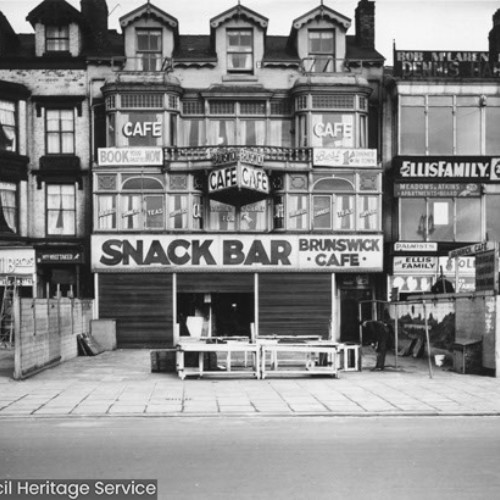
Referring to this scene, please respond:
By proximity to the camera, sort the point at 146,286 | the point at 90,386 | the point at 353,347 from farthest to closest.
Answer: the point at 146,286
the point at 353,347
the point at 90,386

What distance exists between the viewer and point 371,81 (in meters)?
32.5

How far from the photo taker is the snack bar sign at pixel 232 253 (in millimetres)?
30406

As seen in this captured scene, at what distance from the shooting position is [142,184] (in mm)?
30688

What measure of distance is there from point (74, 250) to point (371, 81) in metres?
14.5

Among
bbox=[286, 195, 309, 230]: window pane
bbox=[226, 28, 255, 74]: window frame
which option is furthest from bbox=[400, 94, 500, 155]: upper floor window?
bbox=[226, 28, 255, 74]: window frame

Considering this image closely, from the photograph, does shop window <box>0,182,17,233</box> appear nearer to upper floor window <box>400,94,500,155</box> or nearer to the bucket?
upper floor window <box>400,94,500,155</box>

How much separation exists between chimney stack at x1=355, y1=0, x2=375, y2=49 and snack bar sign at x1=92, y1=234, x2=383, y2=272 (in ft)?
30.4

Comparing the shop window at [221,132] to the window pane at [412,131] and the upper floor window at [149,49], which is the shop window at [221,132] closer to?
the upper floor window at [149,49]

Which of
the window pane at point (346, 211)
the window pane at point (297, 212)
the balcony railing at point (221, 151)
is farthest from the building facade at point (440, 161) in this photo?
the balcony railing at point (221, 151)

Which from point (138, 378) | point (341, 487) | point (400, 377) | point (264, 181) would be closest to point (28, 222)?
point (264, 181)

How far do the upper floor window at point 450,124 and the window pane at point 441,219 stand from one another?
6.88 feet

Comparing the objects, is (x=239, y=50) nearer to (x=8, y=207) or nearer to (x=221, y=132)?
(x=221, y=132)

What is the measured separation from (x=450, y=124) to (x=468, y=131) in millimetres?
822

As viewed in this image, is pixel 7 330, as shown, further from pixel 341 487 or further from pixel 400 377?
pixel 341 487
